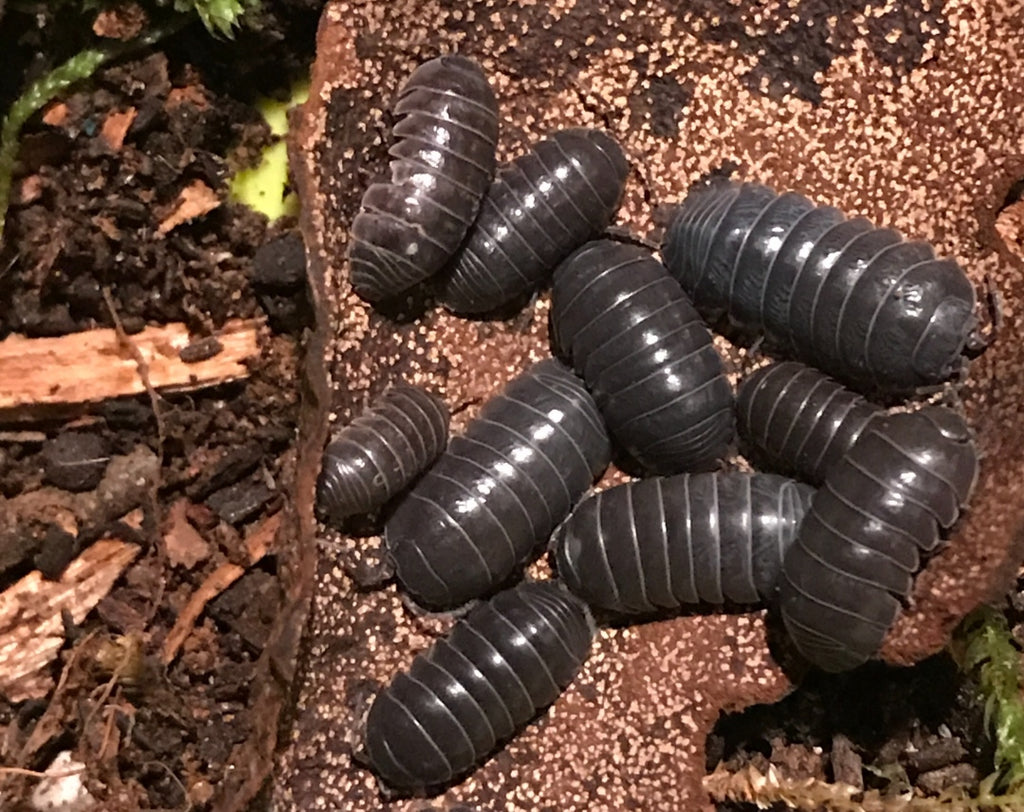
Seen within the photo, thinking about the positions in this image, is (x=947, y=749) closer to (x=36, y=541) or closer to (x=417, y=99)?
(x=417, y=99)

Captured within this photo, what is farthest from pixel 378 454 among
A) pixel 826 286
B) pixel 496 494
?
pixel 826 286

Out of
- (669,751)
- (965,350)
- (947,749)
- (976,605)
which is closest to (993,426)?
(965,350)

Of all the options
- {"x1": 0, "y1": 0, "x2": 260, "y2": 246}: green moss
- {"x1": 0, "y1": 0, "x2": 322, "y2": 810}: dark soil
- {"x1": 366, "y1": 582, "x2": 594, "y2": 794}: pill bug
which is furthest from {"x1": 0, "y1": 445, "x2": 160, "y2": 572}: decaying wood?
{"x1": 366, "y1": 582, "x2": 594, "y2": 794}: pill bug

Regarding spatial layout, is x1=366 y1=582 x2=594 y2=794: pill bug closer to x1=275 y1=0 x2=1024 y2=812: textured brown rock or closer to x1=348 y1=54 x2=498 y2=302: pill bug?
x1=275 y1=0 x2=1024 y2=812: textured brown rock

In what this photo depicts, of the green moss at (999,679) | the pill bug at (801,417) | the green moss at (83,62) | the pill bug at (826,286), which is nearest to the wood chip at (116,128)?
the green moss at (83,62)

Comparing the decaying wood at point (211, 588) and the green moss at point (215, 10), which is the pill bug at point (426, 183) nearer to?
the green moss at point (215, 10)

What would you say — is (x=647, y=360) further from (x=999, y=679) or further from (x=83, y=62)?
(x=83, y=62)
